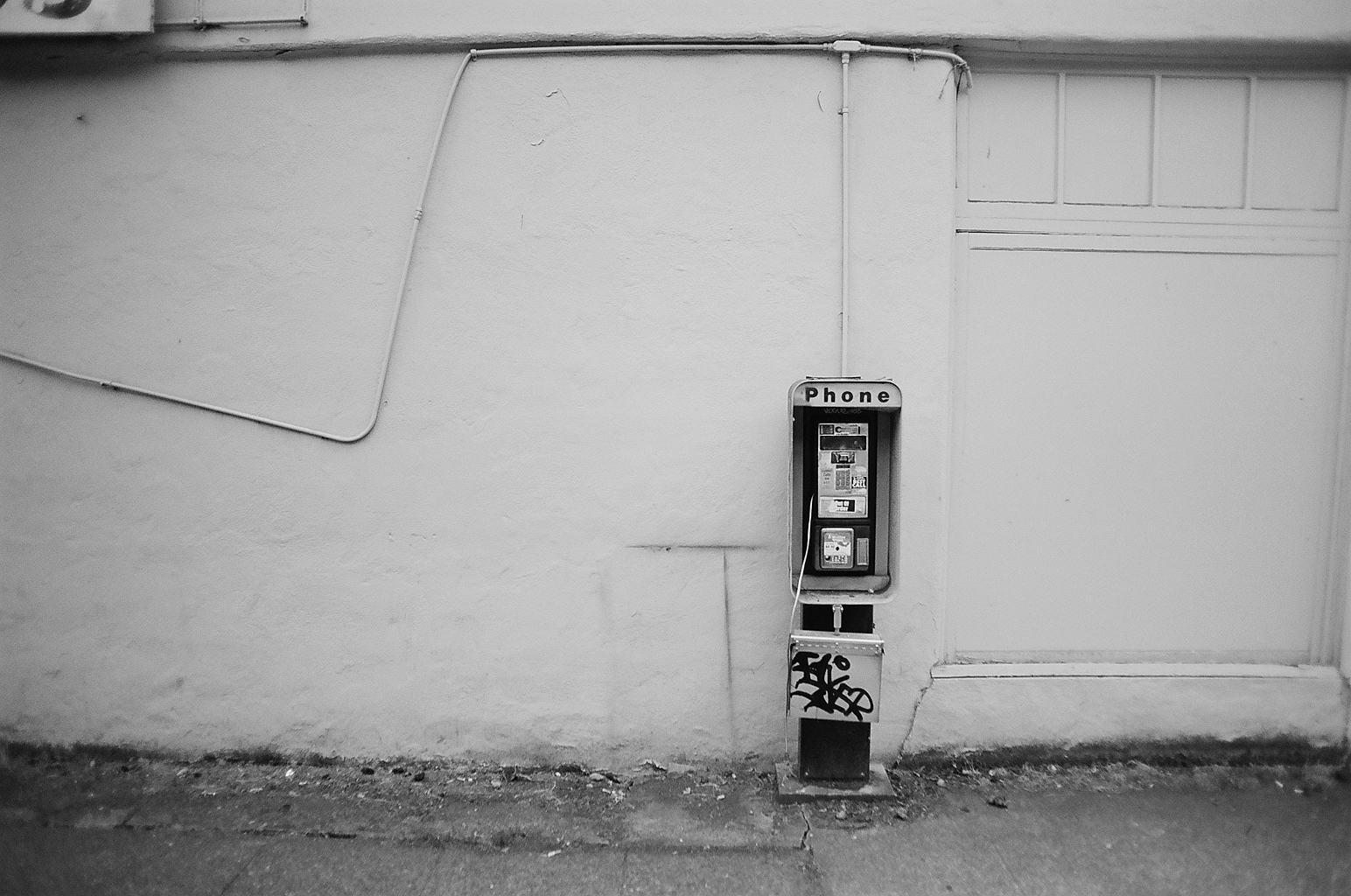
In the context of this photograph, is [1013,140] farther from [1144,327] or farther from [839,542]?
A: [839,542]

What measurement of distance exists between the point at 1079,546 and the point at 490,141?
302 centimetres

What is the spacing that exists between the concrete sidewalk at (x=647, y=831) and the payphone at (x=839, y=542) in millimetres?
499

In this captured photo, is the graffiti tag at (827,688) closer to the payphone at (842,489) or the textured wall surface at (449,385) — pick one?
the payphone at (842,489)

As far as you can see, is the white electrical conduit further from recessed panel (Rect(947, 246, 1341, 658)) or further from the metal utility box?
the metal utility box

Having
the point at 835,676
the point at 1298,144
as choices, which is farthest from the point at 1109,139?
the point at 835,676

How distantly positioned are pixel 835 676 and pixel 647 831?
0.92 m

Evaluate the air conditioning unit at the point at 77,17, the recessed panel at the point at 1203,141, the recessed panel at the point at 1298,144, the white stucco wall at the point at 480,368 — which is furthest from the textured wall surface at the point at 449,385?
the recessed panel at the point at 1298,144

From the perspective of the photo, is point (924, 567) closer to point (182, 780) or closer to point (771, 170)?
point (771, 170)

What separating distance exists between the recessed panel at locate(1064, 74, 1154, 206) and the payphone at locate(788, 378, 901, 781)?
1.45 m

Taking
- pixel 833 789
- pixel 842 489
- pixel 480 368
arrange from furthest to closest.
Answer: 1. pixel 480 368
2. pixel 833 789
3. pixel 842 489

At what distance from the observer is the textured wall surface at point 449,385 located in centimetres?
367

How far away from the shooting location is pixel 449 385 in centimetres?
374

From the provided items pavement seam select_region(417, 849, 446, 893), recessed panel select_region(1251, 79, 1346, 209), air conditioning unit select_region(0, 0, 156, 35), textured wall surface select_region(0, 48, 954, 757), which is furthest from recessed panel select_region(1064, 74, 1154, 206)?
air conditioning unit select_region(0, 0, 156, 35)

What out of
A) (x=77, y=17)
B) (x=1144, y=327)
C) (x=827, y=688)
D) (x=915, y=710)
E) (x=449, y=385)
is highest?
(x=77, y=17)
